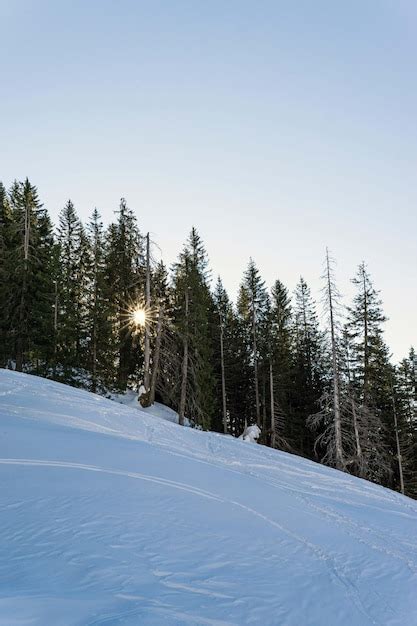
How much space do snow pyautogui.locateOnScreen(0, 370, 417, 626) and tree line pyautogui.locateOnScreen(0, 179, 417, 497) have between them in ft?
48.4

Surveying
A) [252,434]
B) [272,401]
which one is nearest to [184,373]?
[252,434]

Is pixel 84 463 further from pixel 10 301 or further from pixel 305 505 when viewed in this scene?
pixel 10 301

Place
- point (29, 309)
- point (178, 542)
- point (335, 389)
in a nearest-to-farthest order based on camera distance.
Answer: point (178, 542) < point (335, 389) < point (29, 309)

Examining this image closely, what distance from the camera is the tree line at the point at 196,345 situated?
25391mm

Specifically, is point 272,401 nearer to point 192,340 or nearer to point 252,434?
point 252,434

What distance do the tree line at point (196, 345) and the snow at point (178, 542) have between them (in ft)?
48.4

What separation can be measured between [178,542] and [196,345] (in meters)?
21.6

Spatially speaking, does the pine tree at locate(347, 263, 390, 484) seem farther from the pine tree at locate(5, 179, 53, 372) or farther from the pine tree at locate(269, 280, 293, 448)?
the pine tree at locate(5, 179, 53, 372)

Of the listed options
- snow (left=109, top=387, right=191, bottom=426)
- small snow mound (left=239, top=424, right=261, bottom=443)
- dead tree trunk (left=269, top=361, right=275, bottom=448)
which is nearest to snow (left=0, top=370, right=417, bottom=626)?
snow (left=109, top=387, right=191, bottom=426)

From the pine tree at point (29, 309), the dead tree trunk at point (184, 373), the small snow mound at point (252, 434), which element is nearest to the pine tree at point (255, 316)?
the small snow mound at point (252, 434)

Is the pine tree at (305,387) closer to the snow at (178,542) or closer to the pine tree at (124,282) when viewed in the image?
the pine tree at (124,282)

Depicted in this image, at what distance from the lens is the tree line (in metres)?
25.4

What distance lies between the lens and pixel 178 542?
543cm

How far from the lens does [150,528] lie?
5723 mm
